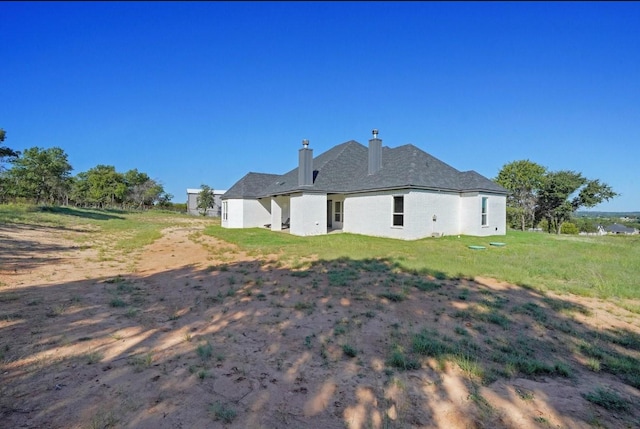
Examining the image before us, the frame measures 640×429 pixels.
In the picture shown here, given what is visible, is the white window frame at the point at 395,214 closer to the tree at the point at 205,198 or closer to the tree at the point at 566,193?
the tree at the point at 566,193

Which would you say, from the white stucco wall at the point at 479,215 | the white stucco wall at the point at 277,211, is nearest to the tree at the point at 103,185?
the white stucco wall at the point at 277,211

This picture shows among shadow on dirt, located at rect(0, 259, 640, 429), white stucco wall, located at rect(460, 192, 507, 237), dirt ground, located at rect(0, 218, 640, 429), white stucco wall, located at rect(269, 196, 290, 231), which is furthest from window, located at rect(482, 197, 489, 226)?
white stucco wall, located at rect(269, 196, 290, 231)

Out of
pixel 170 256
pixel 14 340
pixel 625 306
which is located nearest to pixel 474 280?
pixel 625 306

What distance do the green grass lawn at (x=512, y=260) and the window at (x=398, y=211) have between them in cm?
174

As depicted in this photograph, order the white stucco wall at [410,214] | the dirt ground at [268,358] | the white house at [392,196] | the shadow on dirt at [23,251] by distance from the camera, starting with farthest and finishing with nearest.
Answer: the white house at [392,196] < the white stucco wall at [410,214] < the shadow on dirt at [23,251] < the dirt ground at [268,358]

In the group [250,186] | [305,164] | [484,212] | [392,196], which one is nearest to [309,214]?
[305,164]

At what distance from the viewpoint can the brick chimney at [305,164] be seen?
59.0 ft

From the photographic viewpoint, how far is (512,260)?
391 inches

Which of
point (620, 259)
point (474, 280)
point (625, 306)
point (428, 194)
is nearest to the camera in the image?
point (625, 306)

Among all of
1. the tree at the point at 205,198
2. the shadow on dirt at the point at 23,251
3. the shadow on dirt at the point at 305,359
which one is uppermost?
the tree at the point at 205,198

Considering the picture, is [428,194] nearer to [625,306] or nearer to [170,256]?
[625,306]

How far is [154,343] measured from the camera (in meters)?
3.87

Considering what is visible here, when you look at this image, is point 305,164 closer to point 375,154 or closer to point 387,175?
Answer: point 375,154

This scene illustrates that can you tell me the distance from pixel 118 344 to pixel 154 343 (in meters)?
0.40
